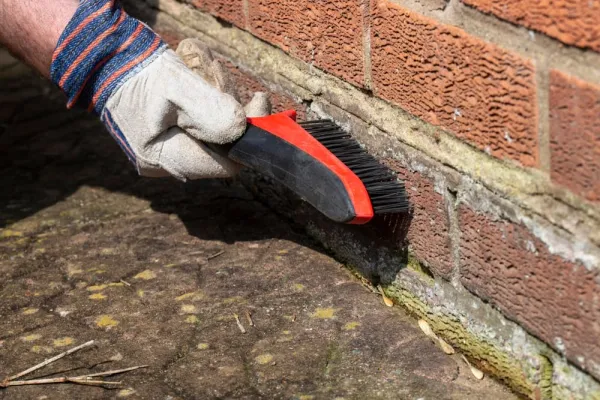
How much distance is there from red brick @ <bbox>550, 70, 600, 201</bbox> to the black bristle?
19.2 inches

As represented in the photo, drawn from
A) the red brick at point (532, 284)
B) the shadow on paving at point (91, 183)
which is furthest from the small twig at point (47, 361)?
the red brick at point (532, 284)

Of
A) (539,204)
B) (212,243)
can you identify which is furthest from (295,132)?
(539,204)

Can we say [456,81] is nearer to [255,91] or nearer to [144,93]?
[144,93]

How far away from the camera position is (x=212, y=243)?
97.9 inches

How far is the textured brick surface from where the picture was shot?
77.1 inches

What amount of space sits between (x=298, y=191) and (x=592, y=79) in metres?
0.79

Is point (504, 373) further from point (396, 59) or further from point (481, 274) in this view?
point (396, 59)

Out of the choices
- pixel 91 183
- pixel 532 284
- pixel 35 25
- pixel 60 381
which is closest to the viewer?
pixel 532 284

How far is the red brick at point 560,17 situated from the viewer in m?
1.46

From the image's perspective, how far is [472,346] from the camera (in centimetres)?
195

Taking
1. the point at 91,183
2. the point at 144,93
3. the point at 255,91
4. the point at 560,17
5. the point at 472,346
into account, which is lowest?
the point at 91,183

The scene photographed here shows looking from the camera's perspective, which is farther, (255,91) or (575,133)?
(255,91)

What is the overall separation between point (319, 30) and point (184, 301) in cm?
71

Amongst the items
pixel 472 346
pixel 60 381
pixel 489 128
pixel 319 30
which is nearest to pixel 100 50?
pixel 319 30
